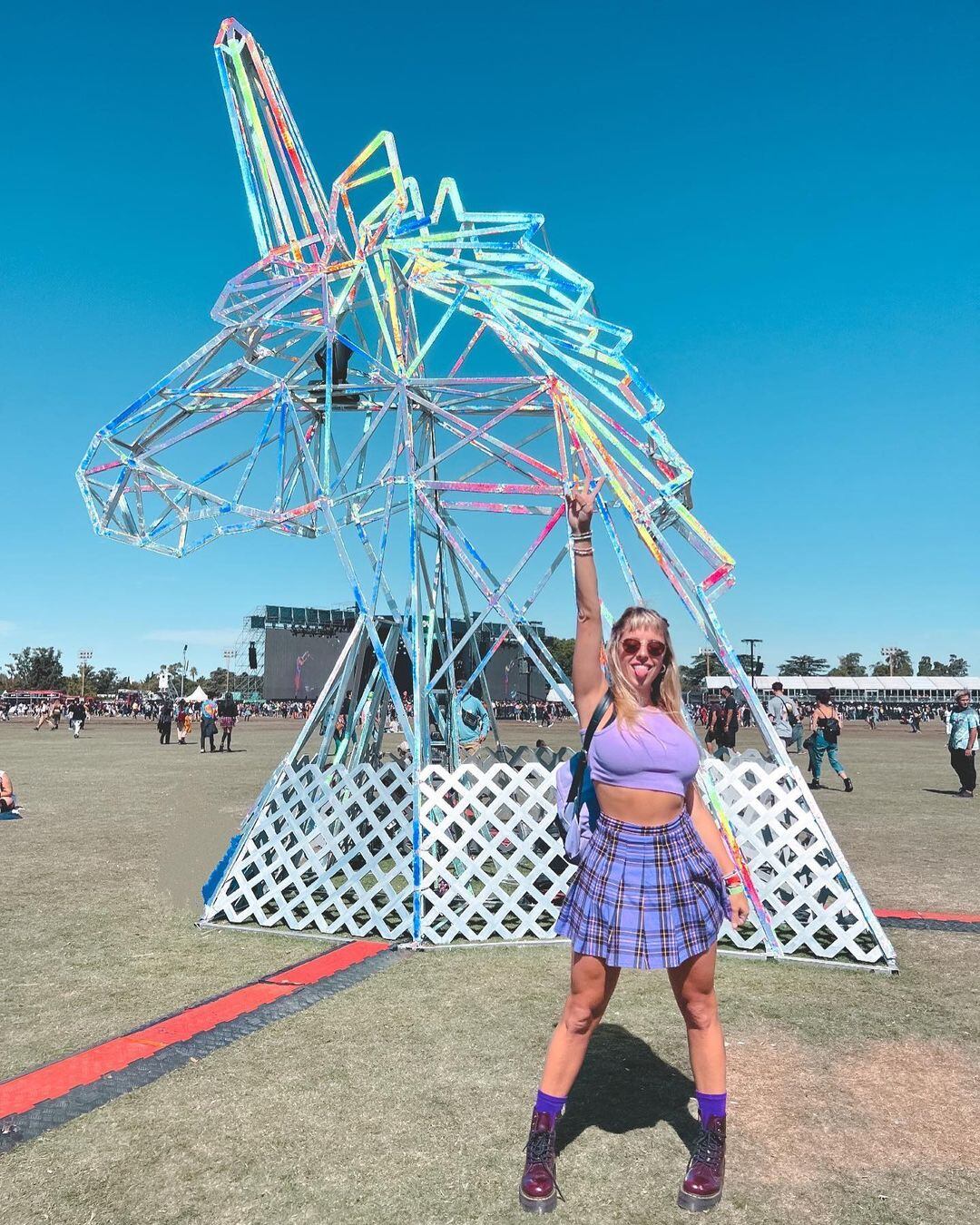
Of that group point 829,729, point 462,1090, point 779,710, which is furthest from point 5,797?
point 829,729

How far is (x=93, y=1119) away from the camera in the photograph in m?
3.45

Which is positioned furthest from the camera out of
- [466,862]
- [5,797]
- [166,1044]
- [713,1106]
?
[5,797]

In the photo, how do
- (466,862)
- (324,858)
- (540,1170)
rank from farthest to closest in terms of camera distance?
(324,858)
(466,862)
(540,1170)

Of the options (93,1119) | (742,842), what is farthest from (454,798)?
(93,1119)

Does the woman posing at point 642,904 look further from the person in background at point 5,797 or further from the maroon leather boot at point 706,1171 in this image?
the person in background at point 5,797

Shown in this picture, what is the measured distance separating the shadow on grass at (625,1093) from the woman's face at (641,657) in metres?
1.71

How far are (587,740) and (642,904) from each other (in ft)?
1.85

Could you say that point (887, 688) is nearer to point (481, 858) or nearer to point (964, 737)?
point (964, 737)

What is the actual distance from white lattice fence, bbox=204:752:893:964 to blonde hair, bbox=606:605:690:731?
2786mm

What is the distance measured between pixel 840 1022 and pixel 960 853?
552 cm

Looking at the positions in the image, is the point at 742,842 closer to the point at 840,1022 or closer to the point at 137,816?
the point at 840,1022

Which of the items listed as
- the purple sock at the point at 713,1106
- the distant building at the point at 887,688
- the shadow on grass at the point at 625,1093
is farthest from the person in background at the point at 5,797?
the distant building at the point at 887,688

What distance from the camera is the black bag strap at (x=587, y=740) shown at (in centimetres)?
307

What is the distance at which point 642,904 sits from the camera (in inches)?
113
